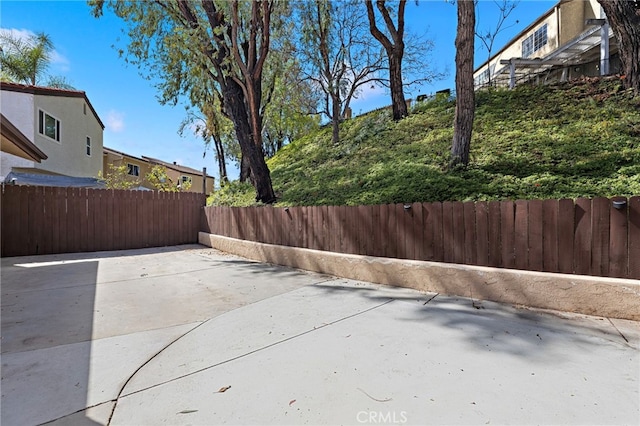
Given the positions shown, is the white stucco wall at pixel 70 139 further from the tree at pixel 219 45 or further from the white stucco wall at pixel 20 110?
the tree at pixel 219 45

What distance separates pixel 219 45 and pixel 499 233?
9.01 m

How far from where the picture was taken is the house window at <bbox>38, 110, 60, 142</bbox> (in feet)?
43.1

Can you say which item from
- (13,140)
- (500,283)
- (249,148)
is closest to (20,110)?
(13,140)

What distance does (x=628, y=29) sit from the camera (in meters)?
6.66

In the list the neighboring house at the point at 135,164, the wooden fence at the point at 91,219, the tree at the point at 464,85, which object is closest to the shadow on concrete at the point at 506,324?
the tree at the point at 464,85

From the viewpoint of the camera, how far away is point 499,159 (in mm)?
6090

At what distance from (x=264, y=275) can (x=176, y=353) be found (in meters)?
3.11

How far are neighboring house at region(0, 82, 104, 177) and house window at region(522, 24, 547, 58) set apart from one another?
23.3 meters

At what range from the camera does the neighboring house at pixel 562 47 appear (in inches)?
512

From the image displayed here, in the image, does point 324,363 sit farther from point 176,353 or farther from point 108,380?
point 108,380

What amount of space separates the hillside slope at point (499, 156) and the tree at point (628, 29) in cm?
52

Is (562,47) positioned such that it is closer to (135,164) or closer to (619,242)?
(619,242)

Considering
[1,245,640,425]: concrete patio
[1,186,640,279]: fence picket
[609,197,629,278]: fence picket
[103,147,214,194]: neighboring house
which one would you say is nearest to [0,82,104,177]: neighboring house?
[1,186,640,279]: fence picket

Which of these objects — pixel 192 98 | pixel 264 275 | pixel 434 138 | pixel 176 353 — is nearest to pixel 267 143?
pixel 192 98
